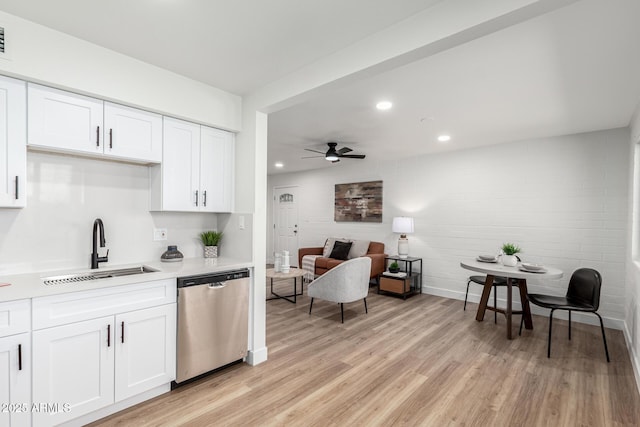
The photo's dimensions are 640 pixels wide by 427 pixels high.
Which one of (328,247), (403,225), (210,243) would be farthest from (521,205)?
(210,243)

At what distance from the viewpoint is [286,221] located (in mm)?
7980

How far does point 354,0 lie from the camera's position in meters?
1.64

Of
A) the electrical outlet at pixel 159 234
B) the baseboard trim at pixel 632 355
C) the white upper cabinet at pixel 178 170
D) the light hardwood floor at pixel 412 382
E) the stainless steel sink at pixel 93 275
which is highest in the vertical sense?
the white upper cabinet at pixel 178 170

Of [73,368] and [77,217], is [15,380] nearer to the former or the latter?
[73,368]

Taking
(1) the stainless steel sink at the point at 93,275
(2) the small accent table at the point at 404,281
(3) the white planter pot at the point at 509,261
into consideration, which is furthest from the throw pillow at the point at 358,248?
(1) the stainless steel sink at the point at 93,275

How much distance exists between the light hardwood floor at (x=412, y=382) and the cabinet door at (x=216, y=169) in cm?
146

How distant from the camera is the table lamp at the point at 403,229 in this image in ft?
17.7

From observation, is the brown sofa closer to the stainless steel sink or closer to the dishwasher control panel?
the dishwasher control panel

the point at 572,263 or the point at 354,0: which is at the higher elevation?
the point at 354,0

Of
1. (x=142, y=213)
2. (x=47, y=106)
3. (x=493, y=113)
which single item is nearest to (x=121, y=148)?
(x=47, y=106)

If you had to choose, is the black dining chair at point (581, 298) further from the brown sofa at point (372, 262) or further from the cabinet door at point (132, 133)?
the cabinet door at point (132, 133)

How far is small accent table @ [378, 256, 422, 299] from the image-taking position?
5039 millimetres

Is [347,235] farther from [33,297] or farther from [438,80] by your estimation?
[33,297]

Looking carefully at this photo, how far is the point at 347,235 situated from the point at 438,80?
445cm
